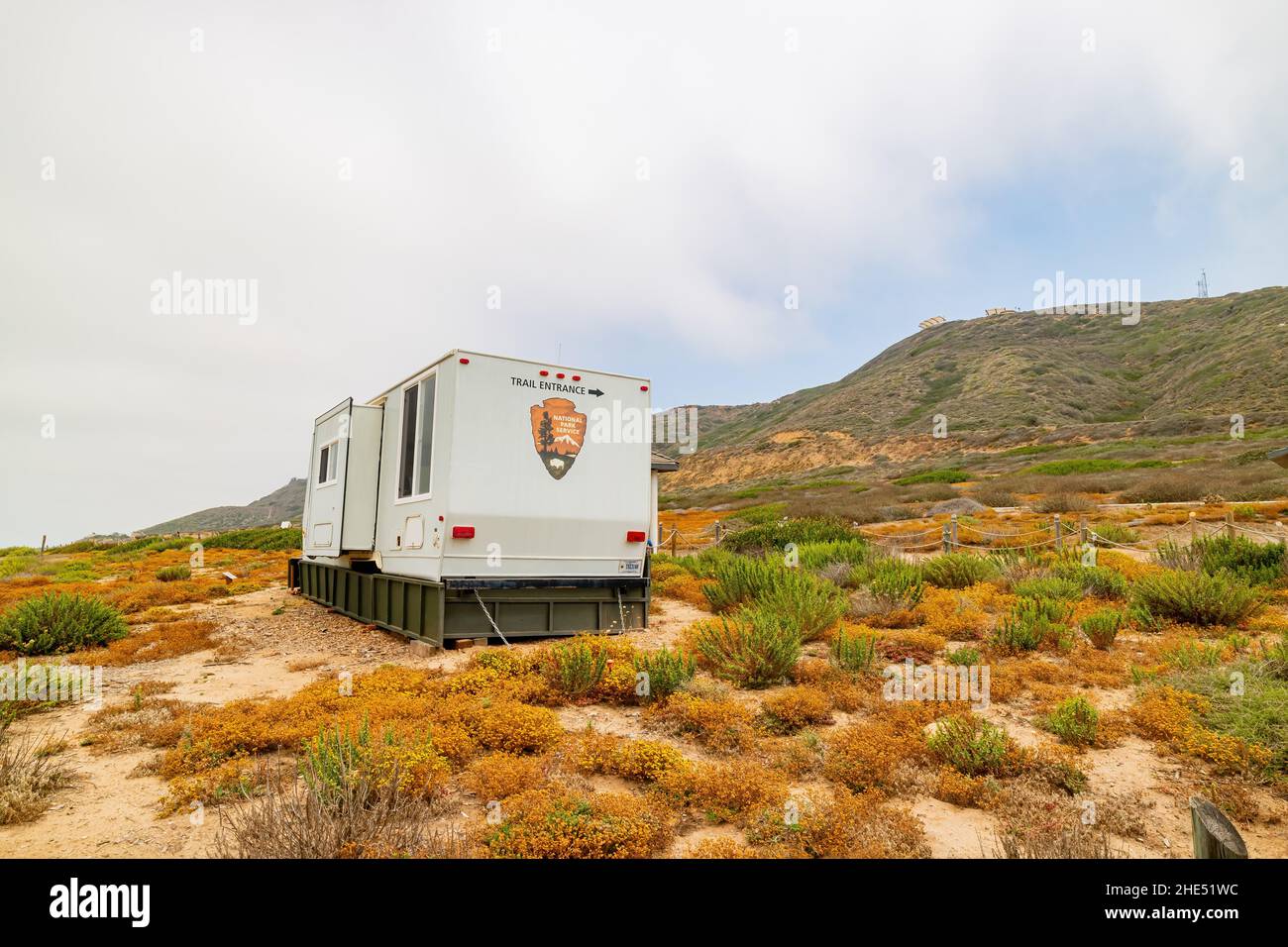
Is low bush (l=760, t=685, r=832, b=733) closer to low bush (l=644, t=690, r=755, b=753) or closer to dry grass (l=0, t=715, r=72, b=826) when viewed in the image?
low bush (l=644, t=690, r=755, b=753)

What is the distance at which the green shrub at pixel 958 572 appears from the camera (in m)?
10.7

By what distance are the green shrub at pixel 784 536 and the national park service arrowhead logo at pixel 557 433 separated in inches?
311

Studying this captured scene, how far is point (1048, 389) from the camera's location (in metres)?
60.0

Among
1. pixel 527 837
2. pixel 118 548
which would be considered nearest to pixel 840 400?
pixel 118 548

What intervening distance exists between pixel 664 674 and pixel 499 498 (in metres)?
2.98

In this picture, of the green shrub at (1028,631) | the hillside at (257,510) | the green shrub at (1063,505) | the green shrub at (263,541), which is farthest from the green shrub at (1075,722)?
the hillside at (257,510)

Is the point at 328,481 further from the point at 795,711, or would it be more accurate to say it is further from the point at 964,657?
the point at 964,657

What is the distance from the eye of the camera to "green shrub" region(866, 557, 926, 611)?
8984 millimetres

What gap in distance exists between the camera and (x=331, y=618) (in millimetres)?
11016

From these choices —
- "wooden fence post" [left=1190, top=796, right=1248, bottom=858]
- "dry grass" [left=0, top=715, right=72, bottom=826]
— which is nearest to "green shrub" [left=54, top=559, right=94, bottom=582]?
"dry grass" [left=0, top=715, right=72, bottom=826]

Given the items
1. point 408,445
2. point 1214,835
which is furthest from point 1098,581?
point 408,445

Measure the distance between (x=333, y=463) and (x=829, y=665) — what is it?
7796 mm

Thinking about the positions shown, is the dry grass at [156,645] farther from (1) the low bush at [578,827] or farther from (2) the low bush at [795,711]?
(2) the low bush at [795,711]
